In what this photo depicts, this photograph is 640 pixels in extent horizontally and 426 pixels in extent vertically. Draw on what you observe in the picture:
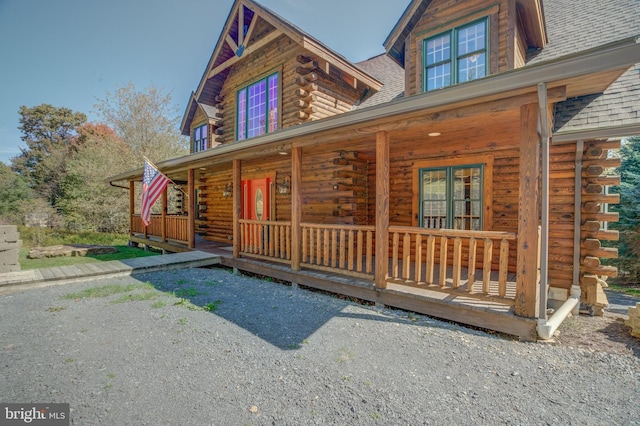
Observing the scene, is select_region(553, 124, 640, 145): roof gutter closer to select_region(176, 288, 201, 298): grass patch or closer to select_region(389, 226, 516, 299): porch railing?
select_region(389, 226, 516, 299): porch railing

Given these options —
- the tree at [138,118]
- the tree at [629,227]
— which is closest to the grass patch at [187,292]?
the tree at [629,227]

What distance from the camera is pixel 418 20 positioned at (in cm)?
681

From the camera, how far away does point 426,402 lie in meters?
2.54

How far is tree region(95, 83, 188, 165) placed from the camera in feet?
66.4

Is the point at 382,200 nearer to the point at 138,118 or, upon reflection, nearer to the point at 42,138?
the point at 138,118

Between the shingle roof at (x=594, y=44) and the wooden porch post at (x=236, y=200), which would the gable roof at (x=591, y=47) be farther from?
the wooden porch post at (x=236, y=200)

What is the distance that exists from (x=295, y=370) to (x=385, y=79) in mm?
9096

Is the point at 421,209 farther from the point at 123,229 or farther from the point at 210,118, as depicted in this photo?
the point at 123,229

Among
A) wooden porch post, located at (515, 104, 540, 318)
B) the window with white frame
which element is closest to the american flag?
the window with white frame

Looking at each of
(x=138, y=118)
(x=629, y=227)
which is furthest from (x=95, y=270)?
(x=138, y=118)

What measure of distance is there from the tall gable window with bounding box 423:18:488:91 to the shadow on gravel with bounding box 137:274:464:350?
16.7 ft

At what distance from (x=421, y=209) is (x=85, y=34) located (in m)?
19.6

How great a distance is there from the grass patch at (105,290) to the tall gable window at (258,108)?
5.50 m

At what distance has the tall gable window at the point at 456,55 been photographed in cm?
610
